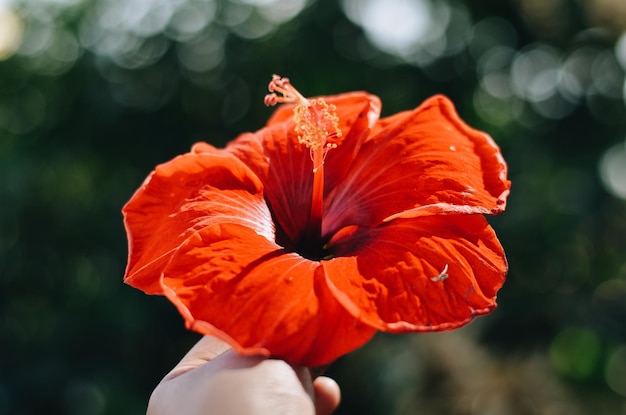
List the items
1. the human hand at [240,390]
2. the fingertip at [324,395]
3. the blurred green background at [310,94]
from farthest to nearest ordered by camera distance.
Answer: the blurred green background at [310,94], the fingertip at [324,395], the human hand at [240,390]

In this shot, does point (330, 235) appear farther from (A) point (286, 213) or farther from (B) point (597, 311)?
(B) point (597, 311)

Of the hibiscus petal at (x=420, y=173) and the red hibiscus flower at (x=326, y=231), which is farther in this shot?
the hibiscus petal at (x=420, y=173)

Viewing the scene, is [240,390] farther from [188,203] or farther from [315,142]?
[315,142]

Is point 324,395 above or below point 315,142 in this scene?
below

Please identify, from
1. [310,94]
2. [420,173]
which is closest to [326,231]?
[420,173]

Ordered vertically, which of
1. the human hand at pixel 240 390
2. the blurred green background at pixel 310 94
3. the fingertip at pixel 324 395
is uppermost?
the human hand at pixel 240 390

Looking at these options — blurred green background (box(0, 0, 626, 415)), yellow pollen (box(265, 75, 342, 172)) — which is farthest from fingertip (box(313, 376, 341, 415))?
blurred green background (box(0, 0, 626, 415))

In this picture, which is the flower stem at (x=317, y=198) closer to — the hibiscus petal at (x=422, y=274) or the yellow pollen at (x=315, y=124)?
the yellow pollen at (x=315, y=124)

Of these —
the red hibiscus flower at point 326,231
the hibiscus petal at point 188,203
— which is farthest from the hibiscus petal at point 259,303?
the hibiscus petal at point 188,203
